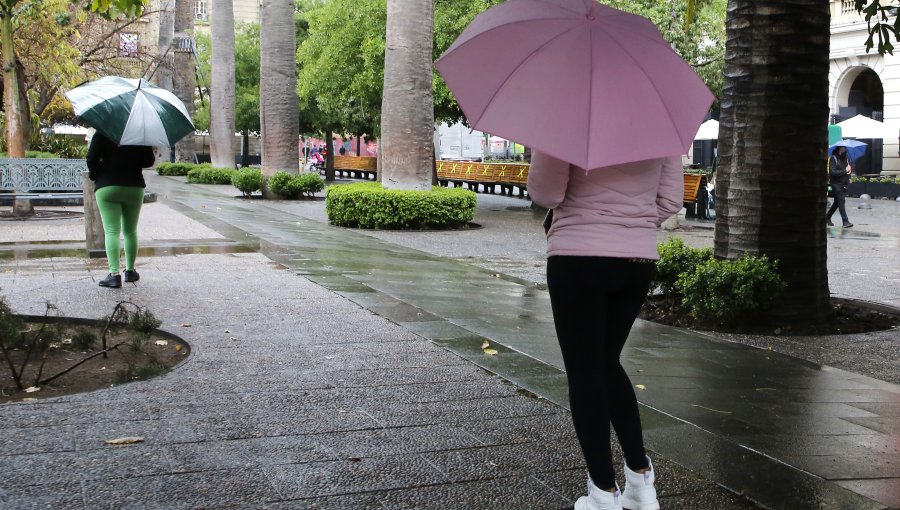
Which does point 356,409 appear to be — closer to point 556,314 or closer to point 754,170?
point 556,314

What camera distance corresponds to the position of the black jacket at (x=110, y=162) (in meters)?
9.16

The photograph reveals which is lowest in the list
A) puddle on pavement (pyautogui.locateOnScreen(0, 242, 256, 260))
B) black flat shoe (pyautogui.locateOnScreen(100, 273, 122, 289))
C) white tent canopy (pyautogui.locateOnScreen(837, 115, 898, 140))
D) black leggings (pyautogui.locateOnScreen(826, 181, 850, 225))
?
black flat shoe (pyautogui.locateOnScreen(100, 273, 122, 289))

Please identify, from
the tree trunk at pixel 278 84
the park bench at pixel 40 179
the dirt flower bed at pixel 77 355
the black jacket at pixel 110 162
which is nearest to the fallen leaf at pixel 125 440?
the dirt flower bed at pixel 77 355

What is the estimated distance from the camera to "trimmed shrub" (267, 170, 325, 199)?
25859 mm

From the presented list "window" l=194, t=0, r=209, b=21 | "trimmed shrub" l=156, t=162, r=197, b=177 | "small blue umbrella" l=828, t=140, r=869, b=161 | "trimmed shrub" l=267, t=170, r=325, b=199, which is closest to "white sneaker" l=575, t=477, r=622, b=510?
"trimmed shrub" l=267, t=170, r=325, b=199

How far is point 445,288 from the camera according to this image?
10031mm

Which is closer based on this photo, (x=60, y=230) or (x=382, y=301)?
(x=382, y=301)

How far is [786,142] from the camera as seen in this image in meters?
8.02

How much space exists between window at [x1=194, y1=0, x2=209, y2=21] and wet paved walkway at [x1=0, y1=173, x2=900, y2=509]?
65.7 m

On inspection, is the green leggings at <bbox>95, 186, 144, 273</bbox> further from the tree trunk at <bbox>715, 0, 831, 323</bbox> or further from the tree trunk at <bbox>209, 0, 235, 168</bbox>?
the tree trunk at <bbox>209, 0, 235, 168</bbox>

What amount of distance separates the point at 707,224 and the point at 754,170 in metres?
14.0

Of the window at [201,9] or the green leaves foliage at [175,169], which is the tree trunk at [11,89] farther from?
the window at [201,9]

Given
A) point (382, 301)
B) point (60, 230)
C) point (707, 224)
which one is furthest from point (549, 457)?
point (707, 224)

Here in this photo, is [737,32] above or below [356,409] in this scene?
above
